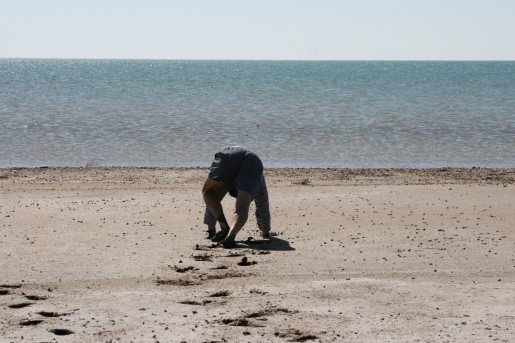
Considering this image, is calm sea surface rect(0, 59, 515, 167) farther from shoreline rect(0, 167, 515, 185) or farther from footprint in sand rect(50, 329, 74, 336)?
footprint in sand rect(50, 329, 74, 336)

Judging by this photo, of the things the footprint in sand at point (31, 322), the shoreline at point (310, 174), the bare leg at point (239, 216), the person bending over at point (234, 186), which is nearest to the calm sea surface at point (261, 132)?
the shoreline at point (310, 174)

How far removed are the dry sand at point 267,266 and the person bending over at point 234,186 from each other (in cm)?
28

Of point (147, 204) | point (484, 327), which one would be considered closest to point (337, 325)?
point (484, 327)

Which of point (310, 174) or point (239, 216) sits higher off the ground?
point (310, 174)

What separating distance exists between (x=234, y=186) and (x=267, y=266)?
6.26 feet

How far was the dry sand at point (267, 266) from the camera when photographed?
7.48 m

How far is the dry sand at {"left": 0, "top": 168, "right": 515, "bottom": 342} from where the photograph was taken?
7.48 meters

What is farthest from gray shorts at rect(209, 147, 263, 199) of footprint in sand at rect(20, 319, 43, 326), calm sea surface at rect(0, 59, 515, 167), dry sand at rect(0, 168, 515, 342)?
calm sea surface at rect(0, 59, 515, 167)

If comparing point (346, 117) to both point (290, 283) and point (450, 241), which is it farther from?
point (290, 283)

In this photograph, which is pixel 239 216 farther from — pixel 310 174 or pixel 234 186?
pixel 310 174

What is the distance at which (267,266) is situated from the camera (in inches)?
381

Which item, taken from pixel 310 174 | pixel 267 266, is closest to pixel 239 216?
pixel 267 266

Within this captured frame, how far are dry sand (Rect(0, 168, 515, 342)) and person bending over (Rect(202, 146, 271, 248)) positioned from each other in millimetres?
275

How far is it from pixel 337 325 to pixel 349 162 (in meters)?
13.7
